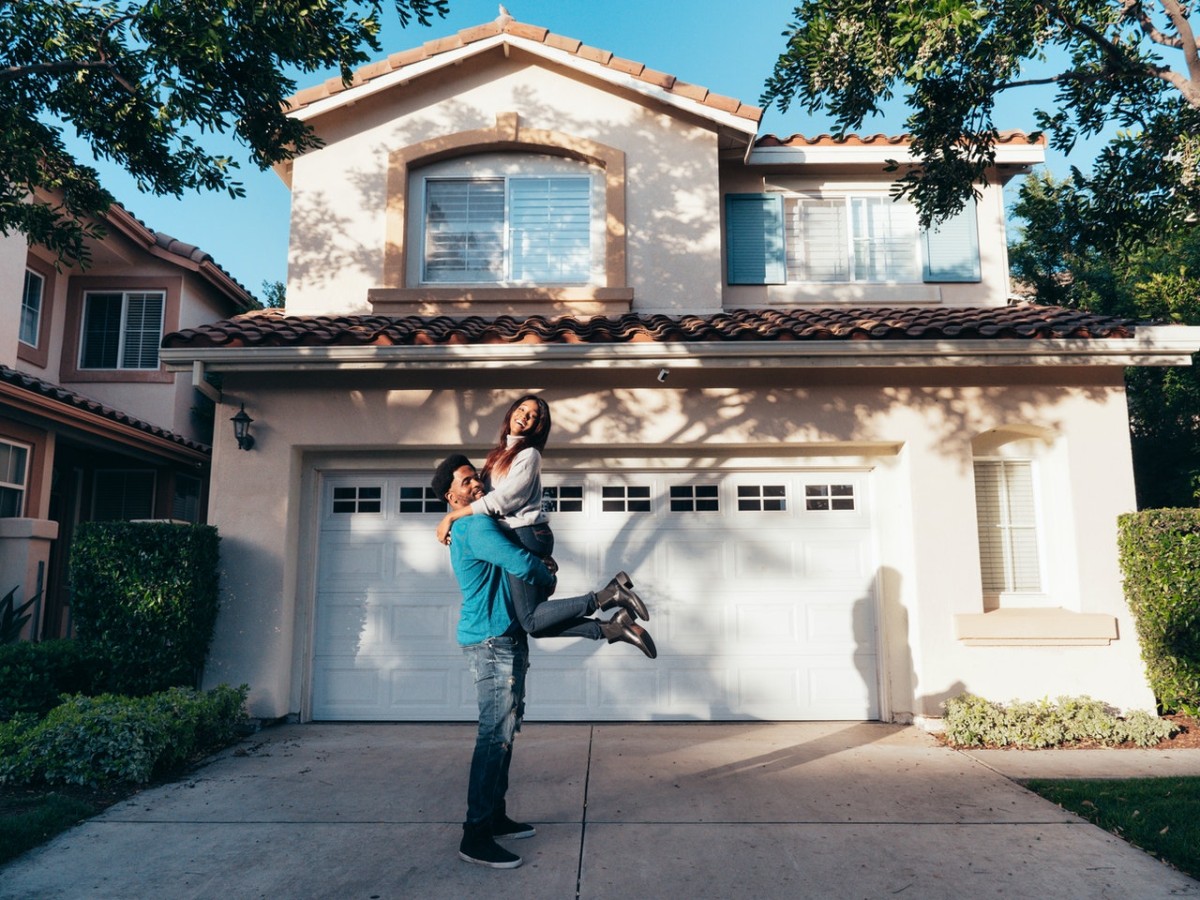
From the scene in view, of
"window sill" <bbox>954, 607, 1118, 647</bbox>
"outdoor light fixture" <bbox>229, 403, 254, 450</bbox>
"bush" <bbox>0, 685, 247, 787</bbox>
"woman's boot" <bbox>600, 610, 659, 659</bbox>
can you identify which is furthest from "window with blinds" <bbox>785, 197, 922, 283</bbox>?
"bush" <bbox>0, 685, 247, 787</bbox>

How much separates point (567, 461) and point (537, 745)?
258 cm

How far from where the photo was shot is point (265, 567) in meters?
7.30

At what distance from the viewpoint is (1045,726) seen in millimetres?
6508

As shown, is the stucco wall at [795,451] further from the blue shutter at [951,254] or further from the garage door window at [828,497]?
the blue shutter at [951,254]

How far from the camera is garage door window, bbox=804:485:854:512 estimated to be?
770 cm

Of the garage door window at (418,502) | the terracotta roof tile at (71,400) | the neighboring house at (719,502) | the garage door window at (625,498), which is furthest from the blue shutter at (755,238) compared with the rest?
the terracotta roof tile at (71,400)

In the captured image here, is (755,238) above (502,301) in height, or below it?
above

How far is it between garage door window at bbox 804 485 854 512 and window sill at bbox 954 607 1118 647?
138 centimetres

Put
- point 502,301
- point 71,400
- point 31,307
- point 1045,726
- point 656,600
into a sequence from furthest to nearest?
point 31,307, point 71,400, point 502,301, point 656,600, point 1045,726

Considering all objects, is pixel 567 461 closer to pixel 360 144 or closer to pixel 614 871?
pixel 614 871

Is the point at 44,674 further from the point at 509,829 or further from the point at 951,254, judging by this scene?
the point at 951,254

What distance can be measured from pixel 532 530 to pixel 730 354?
3.49 meters

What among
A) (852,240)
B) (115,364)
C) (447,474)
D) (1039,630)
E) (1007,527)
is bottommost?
(1039,630)

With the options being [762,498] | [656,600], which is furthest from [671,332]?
[656,600]
